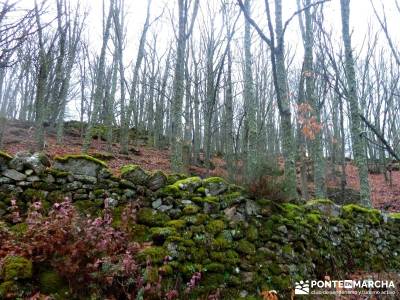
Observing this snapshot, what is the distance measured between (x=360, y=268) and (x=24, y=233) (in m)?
5.03

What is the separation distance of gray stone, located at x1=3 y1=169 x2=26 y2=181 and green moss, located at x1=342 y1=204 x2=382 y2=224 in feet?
17.1

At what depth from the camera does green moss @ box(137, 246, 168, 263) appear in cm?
354

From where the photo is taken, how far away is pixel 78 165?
13.7ft

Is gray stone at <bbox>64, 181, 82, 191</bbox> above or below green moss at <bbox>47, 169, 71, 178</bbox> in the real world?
below

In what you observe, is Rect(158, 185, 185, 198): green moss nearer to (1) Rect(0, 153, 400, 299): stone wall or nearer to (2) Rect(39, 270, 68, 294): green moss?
(1) Rect(0, 153, 400, 299): stone wall

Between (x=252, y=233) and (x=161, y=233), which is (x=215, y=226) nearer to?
(x=252, y=233)

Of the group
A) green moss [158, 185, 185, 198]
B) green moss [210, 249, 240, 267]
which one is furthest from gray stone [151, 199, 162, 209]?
green moss [210, 249, 240, 267]

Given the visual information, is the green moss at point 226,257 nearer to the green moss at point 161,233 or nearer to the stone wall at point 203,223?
the stone wall at point 203,223

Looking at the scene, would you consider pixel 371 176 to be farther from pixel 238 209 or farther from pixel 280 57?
pixel 238 209

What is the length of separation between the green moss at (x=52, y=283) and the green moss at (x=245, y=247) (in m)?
2.14

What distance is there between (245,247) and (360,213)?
9.93 feet

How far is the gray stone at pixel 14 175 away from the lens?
12.5 ft

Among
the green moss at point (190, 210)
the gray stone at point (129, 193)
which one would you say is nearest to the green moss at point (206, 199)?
the green moss at point (190, 210)

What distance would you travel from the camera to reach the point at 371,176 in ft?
59.6
